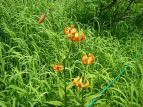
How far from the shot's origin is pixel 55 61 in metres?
3.11

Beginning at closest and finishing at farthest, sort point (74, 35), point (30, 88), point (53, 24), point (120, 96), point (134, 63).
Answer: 1. point (74, 35)
2. point (30, 88)
3. point (120, 96)
4. point (134, 63)
5. point (53, 24)

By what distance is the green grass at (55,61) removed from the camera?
2.46 m

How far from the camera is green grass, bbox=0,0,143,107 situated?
2463 mm

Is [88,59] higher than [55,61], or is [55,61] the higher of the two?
[88,59]

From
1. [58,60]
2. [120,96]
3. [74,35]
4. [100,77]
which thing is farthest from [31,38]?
[74,35]

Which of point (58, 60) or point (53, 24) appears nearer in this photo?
point (58, 60)

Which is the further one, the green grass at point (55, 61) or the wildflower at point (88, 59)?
the green grass at point (55, 61)

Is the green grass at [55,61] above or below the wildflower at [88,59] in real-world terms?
below

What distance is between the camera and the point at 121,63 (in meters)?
3.20

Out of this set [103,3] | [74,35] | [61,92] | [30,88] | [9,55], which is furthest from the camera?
[103,3]

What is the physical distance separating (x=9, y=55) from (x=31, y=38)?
48cm

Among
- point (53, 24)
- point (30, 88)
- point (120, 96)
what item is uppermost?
point (53, 24)

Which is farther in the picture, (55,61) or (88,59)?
(55,61)

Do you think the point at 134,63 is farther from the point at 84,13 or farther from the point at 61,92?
the point at 84,13
